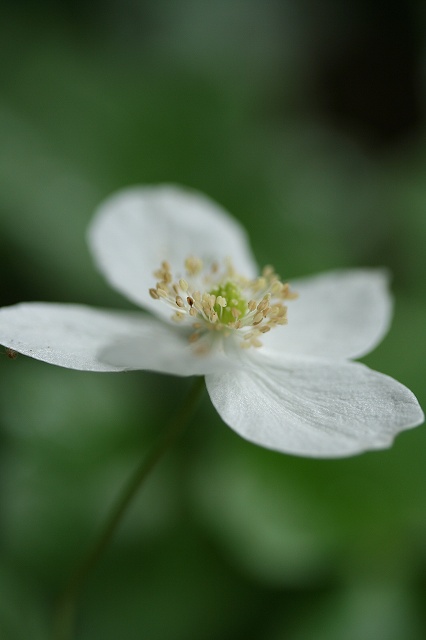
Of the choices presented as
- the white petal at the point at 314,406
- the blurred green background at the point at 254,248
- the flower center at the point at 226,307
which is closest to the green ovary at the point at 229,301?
the flower center at the point at 226,307

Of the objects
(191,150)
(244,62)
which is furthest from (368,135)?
(191,150)

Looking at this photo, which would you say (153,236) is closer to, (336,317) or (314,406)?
(336,317)

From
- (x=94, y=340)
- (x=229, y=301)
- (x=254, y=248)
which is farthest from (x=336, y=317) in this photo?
(x=254, y=248)

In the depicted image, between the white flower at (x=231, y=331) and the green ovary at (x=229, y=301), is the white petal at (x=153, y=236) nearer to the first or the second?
the white flower at (x=231, y=331)

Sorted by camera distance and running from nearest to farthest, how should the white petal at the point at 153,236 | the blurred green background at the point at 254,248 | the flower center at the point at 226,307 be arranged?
the flower center at the point at 226,307
the white petal at the point at 153,236
the blurred green background at the point at 254,248

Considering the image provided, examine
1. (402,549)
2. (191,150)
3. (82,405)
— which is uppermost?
(191,150)

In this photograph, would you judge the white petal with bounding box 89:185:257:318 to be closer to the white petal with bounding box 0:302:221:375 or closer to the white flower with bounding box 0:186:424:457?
the white flower with bounding box 0:186:424:457

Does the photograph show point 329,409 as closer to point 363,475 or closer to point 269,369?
point 269,369
